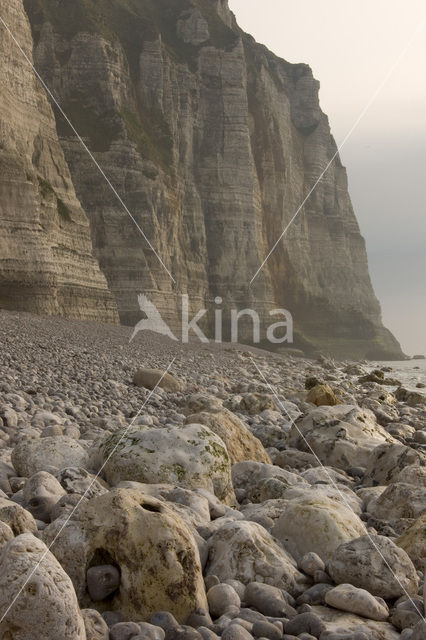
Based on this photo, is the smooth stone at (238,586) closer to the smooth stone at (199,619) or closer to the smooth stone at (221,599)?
the smooth stone at (221,599)

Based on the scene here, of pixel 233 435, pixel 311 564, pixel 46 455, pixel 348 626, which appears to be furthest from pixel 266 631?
pixel 233 435

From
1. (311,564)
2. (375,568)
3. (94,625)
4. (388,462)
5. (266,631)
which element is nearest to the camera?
(94,625)

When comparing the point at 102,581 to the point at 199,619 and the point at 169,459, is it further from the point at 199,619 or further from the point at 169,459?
the point at 169,459

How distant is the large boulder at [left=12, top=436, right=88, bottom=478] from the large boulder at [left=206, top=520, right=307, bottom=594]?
1.40 metres

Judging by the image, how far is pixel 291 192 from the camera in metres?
59.5

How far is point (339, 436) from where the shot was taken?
249 inches

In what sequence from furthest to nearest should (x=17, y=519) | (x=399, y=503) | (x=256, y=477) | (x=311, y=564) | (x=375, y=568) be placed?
(x=256, y=477)
(x=399, y=503)
(x=311, y=564)
(x=375, y=568)
(x=17, y=519)

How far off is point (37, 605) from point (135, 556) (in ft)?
1.96

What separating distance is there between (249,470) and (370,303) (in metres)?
65.8

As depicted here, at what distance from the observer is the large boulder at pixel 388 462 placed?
5.38 metres

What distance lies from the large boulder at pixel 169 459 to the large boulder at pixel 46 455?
14 cm

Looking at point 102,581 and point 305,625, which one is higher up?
point 102,581

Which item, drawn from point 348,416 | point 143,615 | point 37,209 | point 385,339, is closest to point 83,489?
point 143,615

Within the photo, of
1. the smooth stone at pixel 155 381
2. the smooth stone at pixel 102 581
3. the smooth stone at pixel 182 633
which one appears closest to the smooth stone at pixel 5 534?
the smooth stone at pixel 102 581
